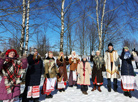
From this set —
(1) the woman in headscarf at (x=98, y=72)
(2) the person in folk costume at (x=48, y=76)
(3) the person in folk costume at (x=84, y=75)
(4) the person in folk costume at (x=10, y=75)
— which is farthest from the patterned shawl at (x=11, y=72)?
(1) the woman in headscarf at (x=98, y=72)

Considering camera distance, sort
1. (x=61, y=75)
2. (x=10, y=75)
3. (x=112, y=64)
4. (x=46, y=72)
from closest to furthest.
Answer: (x=10, y=75) < (x=46, y=72) < (x=112, y=64) < (x=61, y=75)

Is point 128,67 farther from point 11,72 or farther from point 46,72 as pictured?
point 11,72

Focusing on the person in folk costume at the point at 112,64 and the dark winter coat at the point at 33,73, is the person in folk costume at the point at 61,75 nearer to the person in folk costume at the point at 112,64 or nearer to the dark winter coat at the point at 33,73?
the dark winter coat at the point at 33,73

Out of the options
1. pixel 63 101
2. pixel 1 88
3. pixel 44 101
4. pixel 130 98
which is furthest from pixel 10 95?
pixel 130 98

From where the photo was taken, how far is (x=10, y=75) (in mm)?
2273

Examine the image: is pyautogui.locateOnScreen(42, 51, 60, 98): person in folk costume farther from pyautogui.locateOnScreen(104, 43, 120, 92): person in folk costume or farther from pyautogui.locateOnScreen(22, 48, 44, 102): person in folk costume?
pyautogui.locateOnScreen(104, 43, 120, 92): person in folk costume

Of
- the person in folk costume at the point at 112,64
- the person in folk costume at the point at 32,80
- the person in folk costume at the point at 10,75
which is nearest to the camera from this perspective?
the person in folk costume at the point at 10,75

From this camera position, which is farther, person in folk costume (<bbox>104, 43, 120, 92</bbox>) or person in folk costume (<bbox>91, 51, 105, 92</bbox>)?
person in folk costume (<bbox>91, 51, 105, 92</bbox>)

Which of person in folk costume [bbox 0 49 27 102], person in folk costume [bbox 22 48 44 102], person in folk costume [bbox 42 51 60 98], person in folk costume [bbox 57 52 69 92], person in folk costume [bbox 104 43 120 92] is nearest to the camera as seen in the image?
person in folk costume [bbox 0 49 27 102]

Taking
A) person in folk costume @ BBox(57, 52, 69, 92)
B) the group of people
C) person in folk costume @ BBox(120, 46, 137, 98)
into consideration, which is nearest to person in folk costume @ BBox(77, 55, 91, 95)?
the group of people

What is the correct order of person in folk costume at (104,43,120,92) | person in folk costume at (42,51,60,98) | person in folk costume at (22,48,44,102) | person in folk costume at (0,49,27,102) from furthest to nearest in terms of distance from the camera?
person in folk costume at (104,43,120,92) → person in folk costume at (42,51,60,98) → person in folk costume at (22,48,44,102) → person in folk costume at (0,49,27,102)

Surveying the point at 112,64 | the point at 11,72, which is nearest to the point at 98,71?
the point at 112,64

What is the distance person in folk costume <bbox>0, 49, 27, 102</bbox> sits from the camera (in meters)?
2.17

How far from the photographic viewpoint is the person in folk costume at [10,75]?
7.13ft
